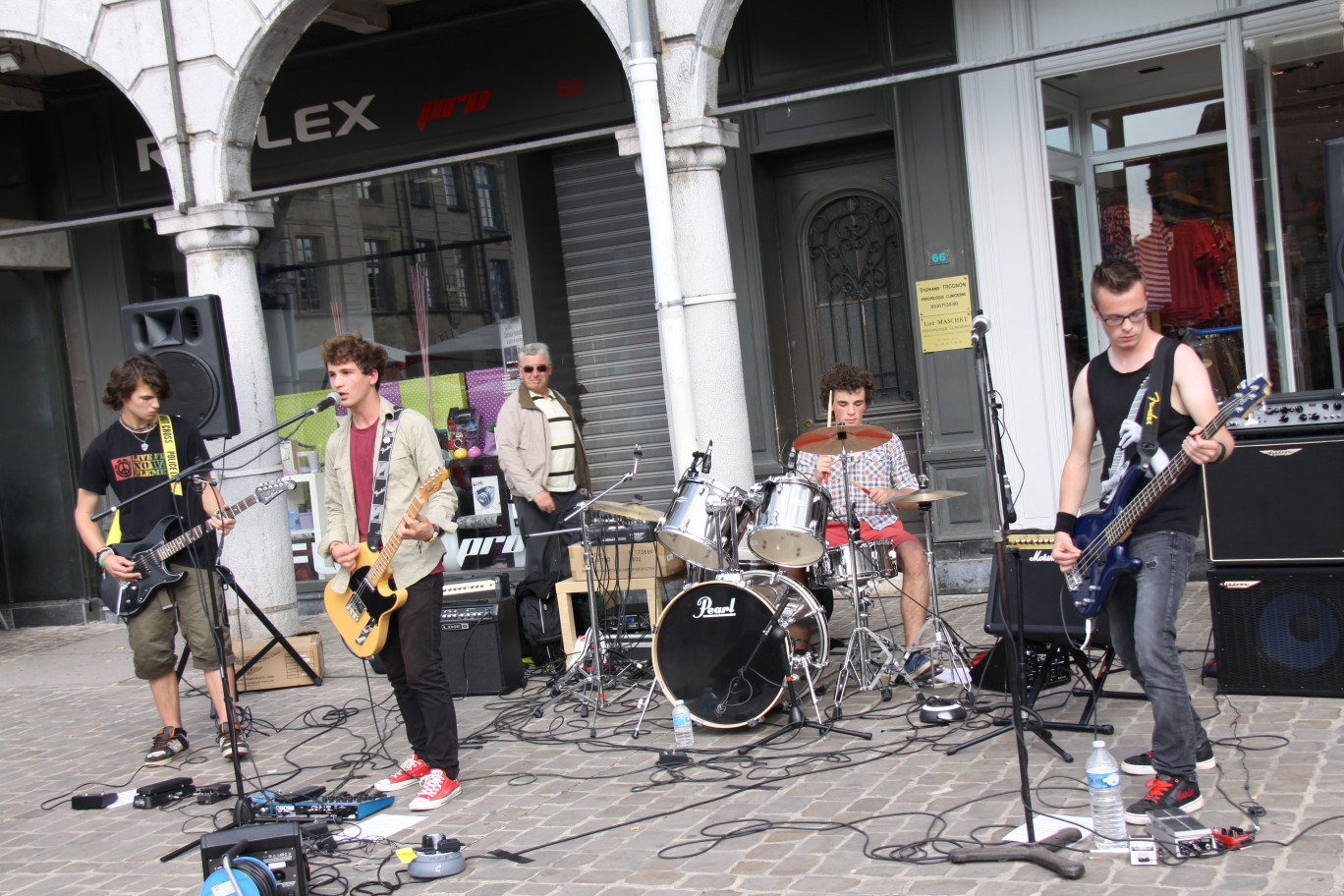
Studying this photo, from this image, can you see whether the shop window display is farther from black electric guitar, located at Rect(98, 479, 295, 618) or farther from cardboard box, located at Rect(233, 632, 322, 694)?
black electric guitar, located at Rect(98, 479, 295, 618)

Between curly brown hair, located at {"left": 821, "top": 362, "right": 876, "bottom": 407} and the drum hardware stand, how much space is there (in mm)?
1140

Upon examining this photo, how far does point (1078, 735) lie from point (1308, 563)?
1.32 meters

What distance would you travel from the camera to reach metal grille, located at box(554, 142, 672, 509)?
32.9 ft

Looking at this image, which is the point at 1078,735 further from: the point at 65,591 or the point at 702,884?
the point at 65,591

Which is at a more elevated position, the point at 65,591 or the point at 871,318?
the point at 871,318

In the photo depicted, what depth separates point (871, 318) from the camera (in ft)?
30.7

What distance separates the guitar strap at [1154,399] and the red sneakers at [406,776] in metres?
3.50

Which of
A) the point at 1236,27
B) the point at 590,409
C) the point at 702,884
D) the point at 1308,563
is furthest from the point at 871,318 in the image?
the point at 702,884

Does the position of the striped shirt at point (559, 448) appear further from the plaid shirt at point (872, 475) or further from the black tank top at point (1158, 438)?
the black tank top at point (1158, 438)

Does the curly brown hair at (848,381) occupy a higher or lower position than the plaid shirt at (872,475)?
higher

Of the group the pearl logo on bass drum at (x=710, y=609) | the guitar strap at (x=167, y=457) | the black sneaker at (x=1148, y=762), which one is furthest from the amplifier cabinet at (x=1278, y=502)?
the guitar strap at (x=167, y=457)

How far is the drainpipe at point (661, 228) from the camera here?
7.14 metres

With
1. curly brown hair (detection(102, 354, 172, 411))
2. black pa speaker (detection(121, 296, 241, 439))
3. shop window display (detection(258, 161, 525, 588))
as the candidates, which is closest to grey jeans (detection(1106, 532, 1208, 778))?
curly brown hair (detection(102, 354, 172, 411))

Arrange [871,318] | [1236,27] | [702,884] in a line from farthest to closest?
[871,318], [1236,27], [702,884]
